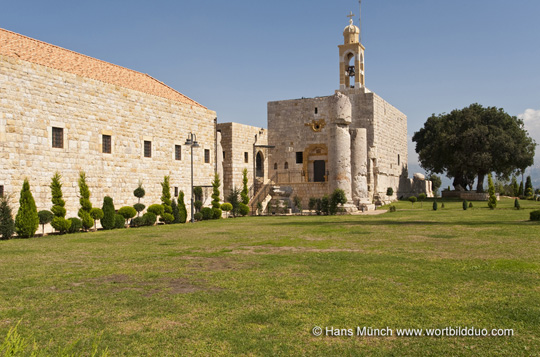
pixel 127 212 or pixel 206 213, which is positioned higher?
pixel 127 212

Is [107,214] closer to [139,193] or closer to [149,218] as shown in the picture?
[149,218]

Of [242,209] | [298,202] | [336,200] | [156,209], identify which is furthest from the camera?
A: [298,202]

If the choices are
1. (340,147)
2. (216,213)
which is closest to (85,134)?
(216,213)

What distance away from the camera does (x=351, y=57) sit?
3688 centimetres

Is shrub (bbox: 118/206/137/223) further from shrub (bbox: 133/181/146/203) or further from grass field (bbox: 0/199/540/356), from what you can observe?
grass field (bbox: 0/199/540/356)

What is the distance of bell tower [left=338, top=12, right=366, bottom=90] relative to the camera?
36.1 meters

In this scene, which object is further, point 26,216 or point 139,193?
point 139,193

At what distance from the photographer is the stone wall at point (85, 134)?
1781 centimetres

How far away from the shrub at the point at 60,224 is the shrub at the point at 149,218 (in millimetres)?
4240

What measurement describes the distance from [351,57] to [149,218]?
22598 mm

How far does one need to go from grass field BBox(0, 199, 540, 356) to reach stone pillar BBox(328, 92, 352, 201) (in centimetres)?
1588

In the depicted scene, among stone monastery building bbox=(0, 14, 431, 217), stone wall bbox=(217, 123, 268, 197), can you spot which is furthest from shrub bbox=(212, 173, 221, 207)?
stone wall bbox=(217, 123, 268, 197)

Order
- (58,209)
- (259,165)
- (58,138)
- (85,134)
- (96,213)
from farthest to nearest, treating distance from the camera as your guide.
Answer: (259,165) → (85,134) → (58,138) → (96,213) → (58,209)

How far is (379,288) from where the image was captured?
7.25 metres
